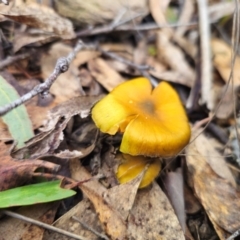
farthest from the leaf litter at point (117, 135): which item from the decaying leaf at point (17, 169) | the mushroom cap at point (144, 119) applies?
the mushroom cap at point (144, 119)

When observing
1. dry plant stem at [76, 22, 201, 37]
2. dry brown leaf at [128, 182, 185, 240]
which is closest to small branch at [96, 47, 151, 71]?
dry plant stem at [76, 22, 201, 37]

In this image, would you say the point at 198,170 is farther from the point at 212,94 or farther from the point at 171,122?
the point at 212,94

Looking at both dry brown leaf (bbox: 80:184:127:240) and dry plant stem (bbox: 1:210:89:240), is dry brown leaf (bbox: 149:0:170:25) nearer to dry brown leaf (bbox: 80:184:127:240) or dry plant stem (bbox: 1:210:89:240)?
dry brown leaf (bbox: 80:184:127:240)

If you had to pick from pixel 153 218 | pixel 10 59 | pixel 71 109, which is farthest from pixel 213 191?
pixel 10 59

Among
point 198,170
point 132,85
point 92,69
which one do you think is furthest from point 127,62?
point 198,170

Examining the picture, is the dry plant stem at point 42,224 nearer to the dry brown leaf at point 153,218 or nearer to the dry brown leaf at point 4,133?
the dry brown leaf at point 153,218
